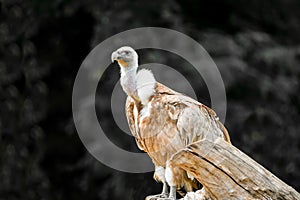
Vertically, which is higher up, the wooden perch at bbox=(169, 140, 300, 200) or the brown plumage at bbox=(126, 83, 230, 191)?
the brown plumage at bbox=(126, 83, 230, 191)

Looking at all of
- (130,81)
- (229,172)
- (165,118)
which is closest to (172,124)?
(165,118)

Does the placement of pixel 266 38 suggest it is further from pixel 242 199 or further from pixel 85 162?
pixel 242 199

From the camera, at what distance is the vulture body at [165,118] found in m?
3.26

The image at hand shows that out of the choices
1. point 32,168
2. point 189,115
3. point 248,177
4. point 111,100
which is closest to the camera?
point 248,177

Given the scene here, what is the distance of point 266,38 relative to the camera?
6309mm

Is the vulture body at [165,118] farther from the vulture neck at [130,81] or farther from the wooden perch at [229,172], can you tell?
the wooden perch at [229,172]

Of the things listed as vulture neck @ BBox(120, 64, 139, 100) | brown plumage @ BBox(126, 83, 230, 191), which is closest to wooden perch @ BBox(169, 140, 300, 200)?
brown plumage @ BBox(126, 83, 230, 191)

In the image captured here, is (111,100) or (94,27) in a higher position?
(94,27)

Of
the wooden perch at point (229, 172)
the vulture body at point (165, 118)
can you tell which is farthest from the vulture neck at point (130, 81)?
the wooden perch at point (229, 172)

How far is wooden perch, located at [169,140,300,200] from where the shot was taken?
9.17ft

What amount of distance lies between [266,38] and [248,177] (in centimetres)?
372

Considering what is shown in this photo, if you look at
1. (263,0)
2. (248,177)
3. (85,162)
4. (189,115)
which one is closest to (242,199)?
(248,177)

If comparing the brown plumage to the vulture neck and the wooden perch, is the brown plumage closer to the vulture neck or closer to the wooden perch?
the vulture neck

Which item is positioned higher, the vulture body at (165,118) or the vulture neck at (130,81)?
the vulture neck at (130,81)
